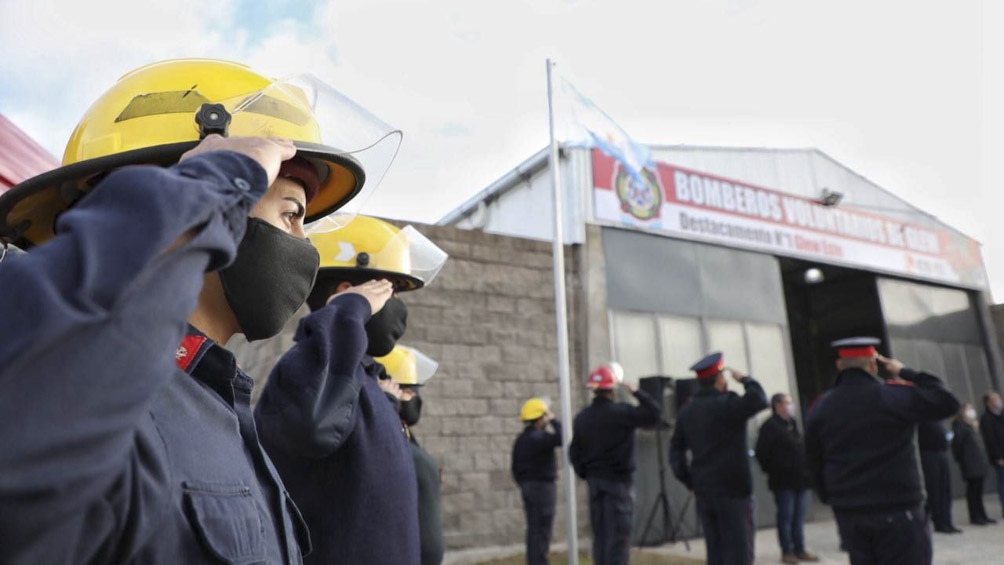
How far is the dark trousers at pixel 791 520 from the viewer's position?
7801 mm

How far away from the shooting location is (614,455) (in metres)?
6.34

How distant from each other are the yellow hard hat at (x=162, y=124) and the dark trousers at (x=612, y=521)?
5331 mm

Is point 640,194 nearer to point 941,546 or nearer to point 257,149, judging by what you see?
point 941,546

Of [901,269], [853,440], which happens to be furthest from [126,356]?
[901,269]

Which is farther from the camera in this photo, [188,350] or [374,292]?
[374,292]

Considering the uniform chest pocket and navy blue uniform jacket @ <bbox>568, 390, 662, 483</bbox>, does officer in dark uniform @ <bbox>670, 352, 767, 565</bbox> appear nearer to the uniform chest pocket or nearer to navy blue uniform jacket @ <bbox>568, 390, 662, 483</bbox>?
navy blue uniform jacket @ <bbox>568, 390, 662, 483</bbox>

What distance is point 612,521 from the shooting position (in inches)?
244

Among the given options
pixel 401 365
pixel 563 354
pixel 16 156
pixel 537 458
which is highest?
pixel 16 156

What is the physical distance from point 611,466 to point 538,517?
135 cm

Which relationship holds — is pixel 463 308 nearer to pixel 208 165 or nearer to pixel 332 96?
pixel 332 96

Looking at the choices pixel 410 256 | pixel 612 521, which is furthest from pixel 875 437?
pixel 410 256

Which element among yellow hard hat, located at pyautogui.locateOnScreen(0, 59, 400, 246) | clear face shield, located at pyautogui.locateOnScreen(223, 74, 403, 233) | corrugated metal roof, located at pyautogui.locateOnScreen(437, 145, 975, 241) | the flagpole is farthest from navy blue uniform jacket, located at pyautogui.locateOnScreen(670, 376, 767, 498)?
corrugated metal roof, located at pyautogui.locateOnScreen(437, 145, 975, 241)

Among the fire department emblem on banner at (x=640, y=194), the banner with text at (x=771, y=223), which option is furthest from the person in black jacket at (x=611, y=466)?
the fire department emblem on banner at (x=640, y=194)

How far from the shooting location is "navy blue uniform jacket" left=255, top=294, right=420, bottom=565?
2.01 metres
